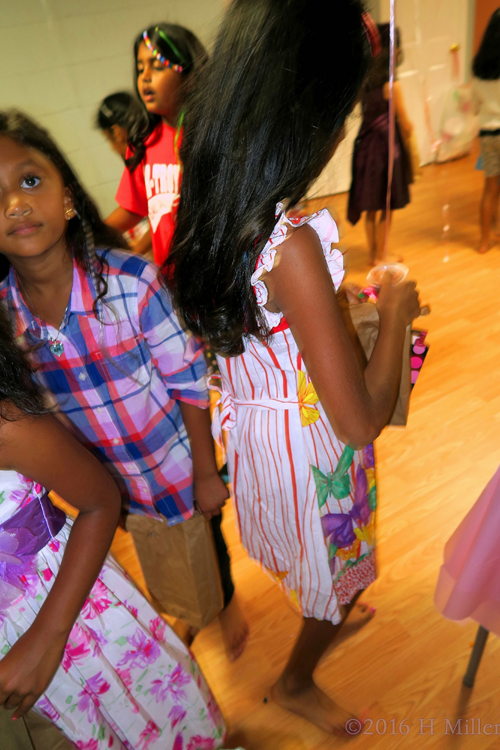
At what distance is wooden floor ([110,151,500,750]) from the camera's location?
1083 mm

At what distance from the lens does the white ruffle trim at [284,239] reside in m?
0.66

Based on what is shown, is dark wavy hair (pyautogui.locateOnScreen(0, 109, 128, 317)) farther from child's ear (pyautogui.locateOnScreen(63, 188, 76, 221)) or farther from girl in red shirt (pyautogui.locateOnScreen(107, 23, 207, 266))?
girl in red shirt (pyautogui.locateOnScreen(107, 23, 207, 266))

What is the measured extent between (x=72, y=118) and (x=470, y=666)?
11.3 ft

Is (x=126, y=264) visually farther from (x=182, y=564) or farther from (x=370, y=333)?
(x=182, y=564)

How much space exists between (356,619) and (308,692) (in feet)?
0.75

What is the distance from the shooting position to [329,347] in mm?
680

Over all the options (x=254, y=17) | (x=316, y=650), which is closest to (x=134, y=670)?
(x=316, y=650)

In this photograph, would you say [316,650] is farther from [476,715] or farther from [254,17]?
[254,17]

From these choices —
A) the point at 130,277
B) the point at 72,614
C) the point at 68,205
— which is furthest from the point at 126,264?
the point at 72,614

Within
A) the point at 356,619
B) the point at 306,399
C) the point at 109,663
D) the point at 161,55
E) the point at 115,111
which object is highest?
the point at 161,55

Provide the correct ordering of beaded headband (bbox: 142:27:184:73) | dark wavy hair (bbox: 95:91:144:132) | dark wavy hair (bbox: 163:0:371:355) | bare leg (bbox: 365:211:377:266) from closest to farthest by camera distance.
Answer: dark wavy hair (bbox: 163:0:371:355) < bare leg (bbox: 365:211:377:266) < beaded headband (bbox: 142:27:184:73) < dark wavy hair (bbox: 95:91:144:132)

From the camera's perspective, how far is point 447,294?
4.54 ft

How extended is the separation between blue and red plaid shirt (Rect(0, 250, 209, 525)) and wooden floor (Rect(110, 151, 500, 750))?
0.34 meters

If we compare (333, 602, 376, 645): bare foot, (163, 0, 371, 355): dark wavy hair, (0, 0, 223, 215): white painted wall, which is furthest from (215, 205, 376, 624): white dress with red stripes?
(0, 0, 223, 215): white painted wall
